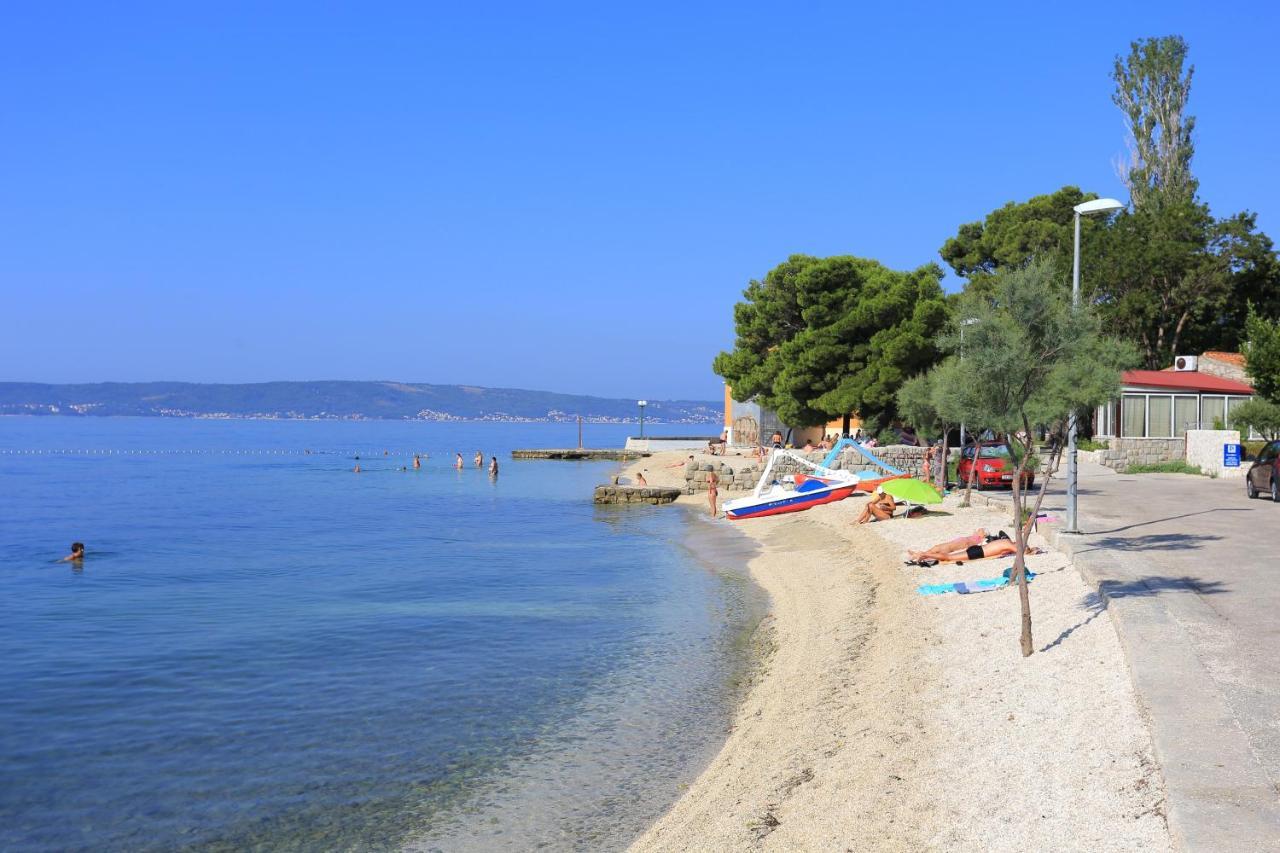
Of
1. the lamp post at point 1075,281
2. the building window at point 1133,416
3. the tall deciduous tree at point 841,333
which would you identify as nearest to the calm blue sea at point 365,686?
the lamp post at point 1075,281

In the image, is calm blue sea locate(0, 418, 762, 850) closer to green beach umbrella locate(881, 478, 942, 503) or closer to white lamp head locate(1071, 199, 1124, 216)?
green beach umbrella locate(881, 478, 942, 503)

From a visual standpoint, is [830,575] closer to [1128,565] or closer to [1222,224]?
[1128,565]

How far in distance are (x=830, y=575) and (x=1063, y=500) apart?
9.59 m

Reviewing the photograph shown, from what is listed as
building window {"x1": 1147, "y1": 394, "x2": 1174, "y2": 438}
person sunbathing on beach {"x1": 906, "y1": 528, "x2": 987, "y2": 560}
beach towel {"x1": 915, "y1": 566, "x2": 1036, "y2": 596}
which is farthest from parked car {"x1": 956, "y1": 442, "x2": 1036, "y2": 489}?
beach towel {"x1": 915, "y1": 566, "x2": 1036, "y2": 596}

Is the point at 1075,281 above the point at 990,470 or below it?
above

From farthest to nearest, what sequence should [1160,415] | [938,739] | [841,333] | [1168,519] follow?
[841,333], [1160,415], [1168,519], [938,739]

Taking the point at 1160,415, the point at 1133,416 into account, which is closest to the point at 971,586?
the point at 1133,416

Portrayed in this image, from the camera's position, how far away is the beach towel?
16359 millimetres

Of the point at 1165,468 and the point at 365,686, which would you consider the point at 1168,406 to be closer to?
the point at 1165,468

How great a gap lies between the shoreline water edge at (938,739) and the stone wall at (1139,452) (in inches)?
1047

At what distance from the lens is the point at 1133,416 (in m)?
46.5

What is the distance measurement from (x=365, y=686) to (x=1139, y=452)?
116 feet

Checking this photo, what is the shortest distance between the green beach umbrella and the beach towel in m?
9.08

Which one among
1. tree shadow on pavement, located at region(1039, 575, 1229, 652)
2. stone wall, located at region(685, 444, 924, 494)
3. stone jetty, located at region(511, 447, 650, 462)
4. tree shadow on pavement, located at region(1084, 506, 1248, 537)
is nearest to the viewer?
tree shadow on pavement, located at region(1039, 575, 1229, 652)
